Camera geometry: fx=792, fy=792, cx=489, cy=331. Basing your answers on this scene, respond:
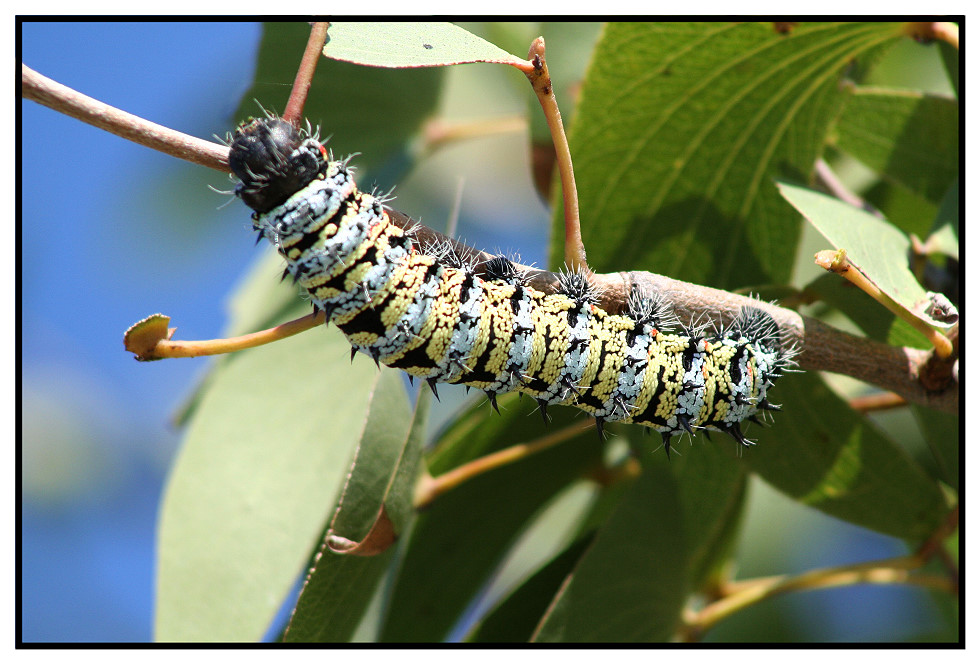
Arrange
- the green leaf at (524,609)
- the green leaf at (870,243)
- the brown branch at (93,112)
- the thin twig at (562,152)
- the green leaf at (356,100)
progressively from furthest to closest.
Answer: the green leaf at (524,609) → the green leaf at (356,100) → the green leaf at (870,243) → the thin twig at (562,152) → the brown branch at (93,112)

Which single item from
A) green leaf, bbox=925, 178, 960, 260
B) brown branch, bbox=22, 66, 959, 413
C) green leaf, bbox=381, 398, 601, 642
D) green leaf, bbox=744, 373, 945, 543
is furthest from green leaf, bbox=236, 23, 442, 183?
green leaf, bbox=925, 178, 960, 260

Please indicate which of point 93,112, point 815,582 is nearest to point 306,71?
point 93,112

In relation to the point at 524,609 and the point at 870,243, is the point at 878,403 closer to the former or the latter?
the point at 870,243

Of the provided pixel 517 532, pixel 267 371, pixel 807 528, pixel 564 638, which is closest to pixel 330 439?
pixel 267 371

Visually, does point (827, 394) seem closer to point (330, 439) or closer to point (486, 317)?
point (486, 317)

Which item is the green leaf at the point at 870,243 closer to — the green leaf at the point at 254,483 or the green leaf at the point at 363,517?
the green leaf at the point at 363,517

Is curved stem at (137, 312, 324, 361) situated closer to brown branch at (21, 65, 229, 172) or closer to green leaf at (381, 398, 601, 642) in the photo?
brown branch at (21, 65, 229, 172)

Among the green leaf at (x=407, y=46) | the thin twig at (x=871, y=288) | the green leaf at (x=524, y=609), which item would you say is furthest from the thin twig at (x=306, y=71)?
the green leaf at (x=524, y=609)
